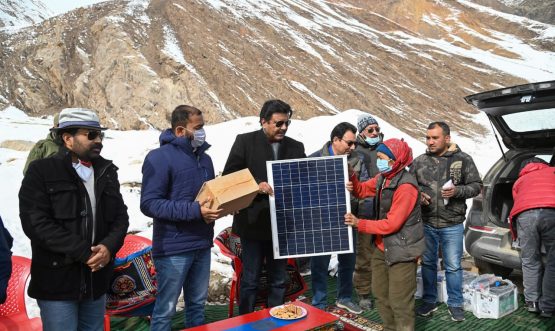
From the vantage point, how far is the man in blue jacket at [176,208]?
3537 mm

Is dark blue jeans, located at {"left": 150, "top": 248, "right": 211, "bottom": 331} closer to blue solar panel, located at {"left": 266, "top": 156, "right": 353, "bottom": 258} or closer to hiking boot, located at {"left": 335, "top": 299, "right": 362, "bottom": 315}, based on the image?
blue solar panel, located at {"left": 266, "top": 156, "right": 353, "bottom": 258}

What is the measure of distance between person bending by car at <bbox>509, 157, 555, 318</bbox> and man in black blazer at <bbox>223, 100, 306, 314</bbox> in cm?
244

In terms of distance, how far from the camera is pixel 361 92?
99.3 ft

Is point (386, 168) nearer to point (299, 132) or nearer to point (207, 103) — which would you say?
point (299, 132)

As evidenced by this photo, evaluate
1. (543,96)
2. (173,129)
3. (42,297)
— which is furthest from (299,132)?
(42,297)

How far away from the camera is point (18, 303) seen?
143 inches

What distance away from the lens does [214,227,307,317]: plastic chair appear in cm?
455

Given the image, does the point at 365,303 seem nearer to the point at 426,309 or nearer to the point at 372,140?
the point at 426,309

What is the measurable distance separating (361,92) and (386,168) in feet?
89.2

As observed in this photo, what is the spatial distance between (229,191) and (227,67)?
27200 millimetres

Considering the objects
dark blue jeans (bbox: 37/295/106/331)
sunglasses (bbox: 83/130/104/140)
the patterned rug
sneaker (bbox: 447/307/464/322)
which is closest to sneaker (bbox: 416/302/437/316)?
sneaker (bbox: 447/307/464/322)

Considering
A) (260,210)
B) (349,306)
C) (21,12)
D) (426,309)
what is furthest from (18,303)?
(21,12)

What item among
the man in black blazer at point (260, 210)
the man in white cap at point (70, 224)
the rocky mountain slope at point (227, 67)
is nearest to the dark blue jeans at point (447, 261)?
the man in black blazer at point (260, 210)

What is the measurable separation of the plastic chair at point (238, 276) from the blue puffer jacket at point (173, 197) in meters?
0.84
